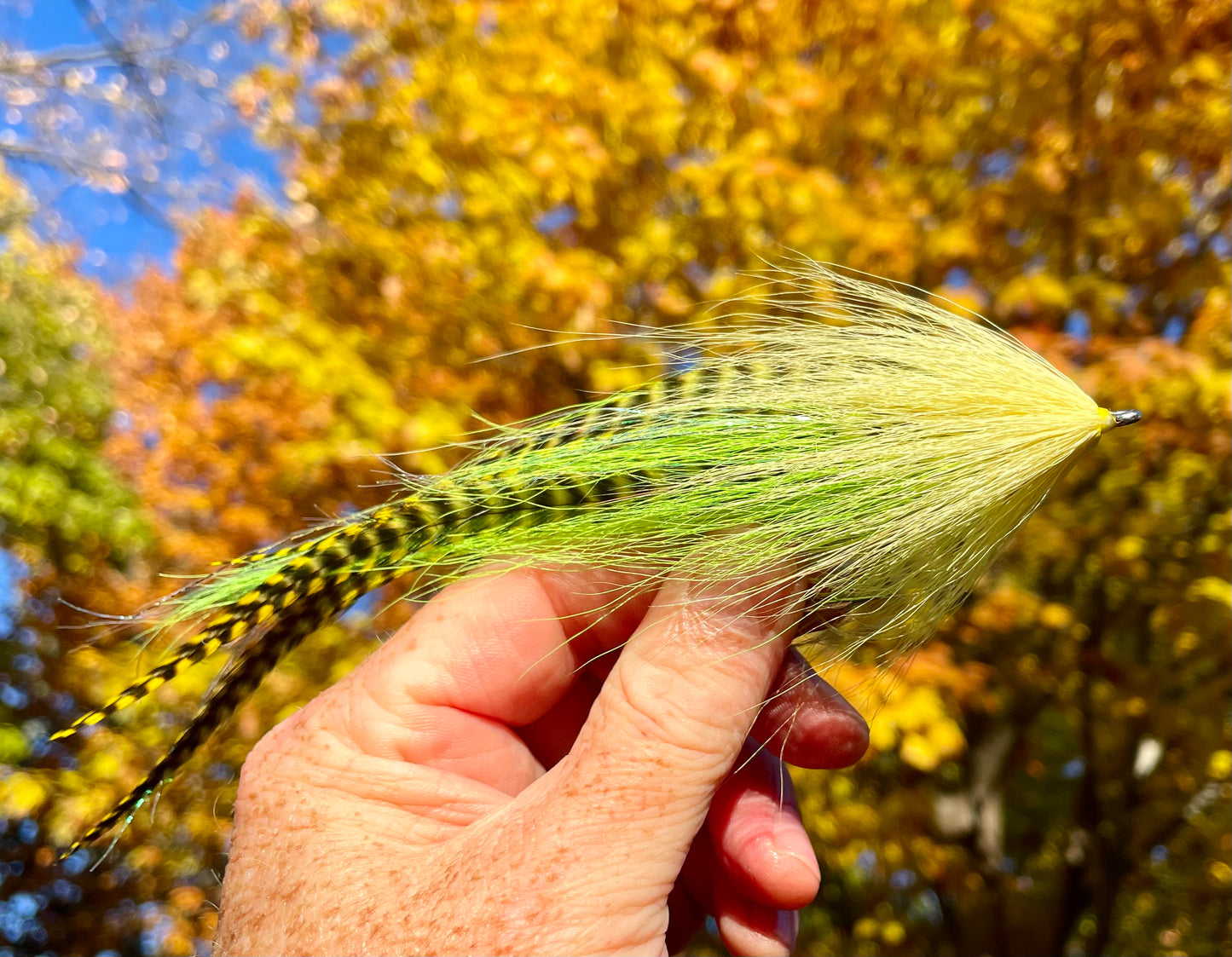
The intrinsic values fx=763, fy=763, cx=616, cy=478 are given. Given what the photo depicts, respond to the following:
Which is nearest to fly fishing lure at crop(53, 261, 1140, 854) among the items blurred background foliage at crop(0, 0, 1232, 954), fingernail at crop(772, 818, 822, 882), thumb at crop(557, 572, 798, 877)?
thumb at crop(557, 572, 798, 877)

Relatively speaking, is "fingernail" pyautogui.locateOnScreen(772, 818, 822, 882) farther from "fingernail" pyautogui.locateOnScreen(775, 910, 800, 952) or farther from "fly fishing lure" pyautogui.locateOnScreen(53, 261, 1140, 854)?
"fly fishing lure" pyautogui.locateOnScreen(53, 261, 1140, 854)

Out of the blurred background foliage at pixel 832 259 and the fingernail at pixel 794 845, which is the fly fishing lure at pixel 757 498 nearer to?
the fingernail at pixel 794 845

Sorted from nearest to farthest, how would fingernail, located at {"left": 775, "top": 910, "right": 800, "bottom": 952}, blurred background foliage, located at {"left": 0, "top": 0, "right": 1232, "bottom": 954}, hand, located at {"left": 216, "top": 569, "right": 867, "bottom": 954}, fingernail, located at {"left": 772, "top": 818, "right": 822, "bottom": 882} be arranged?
hand, located at {"left": 216, "top": 569, "right": 867, "bottom": 954}
fingernail, located at {"left": 772, "top": 818, "right": 822, "bottom": 882}
fingernail, located at {"left": 775, "top": 910, "right": 800, "bottom": 952}
blurred background foliage, located at {"left": 0, "top": 0, "right": 1232, "bottom": 954}

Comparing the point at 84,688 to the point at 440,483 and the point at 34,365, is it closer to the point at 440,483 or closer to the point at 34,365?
the point at 34,365

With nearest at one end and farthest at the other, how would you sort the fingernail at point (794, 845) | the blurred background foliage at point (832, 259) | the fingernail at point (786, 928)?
the fingernail at point (794, 845)
the fingernail at point (786, 928)
the blurred background foliage at point (832, 259)

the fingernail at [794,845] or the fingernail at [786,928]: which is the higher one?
the fingernail at [794,845]

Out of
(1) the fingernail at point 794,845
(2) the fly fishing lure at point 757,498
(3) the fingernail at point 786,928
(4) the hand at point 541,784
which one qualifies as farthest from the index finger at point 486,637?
(3) the fingernail at point 786,928

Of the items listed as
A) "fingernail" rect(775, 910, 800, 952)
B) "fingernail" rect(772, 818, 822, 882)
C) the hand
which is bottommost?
"fingernail" rect(775, 910, 800, 952)

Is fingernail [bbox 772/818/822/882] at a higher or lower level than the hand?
lower

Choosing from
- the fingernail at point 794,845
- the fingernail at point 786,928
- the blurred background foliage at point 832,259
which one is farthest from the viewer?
the blurred background foliage at point 832,259
